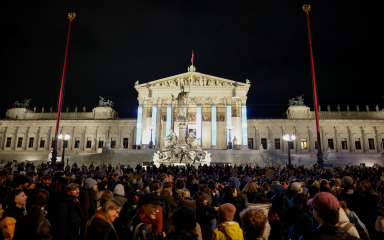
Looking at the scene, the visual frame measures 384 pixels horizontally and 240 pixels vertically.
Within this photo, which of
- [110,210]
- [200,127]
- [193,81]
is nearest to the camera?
[110,210]

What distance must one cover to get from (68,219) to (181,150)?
21097mm

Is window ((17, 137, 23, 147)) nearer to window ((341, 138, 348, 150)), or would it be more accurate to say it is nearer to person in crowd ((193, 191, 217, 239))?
person in crowd ((193, 191, 217, 239))

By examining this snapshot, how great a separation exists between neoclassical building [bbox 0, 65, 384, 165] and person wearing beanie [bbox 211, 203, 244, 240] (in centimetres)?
3586

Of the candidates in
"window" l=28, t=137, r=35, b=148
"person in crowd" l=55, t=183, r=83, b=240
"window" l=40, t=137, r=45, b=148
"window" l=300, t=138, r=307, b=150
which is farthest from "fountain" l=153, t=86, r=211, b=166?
"window" l=28, t=137, r=35, b=148

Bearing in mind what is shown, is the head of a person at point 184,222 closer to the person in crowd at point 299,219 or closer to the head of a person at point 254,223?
the head of a person at point 254,223

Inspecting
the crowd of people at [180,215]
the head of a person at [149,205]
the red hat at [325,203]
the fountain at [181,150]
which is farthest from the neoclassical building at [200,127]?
the red hat at [325,203]

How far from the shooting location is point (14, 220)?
12.7 ft

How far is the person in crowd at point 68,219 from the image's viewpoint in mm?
3902

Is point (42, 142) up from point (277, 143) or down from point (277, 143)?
down

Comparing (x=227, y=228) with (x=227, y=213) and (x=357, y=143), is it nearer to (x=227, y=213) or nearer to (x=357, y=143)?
(x=227, y=213)

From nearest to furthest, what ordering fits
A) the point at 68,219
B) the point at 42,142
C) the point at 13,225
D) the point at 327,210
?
1. the point at 327,210
2. the point at 13,225
3. the point at 68,219
4. the point at 42,142

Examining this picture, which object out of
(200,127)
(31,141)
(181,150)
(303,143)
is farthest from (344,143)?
(31,141)

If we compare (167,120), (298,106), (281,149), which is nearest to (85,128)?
(167,120)

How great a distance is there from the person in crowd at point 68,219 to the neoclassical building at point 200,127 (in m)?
35.3
